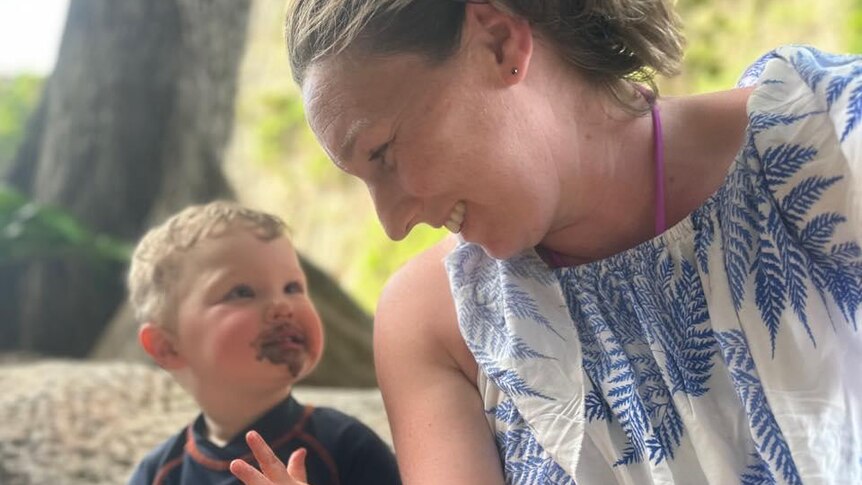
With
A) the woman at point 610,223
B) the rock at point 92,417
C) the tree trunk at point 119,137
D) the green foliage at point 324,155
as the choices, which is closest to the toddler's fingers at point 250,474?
the woman at point 610,223

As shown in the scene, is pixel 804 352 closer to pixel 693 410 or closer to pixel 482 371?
pixel 693 410

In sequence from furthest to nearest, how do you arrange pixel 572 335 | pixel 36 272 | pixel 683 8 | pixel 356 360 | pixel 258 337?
1. pixel 683 8
2. pixel 36 272
3. pixel 356 360
4. pixel 258 337
5. pixel 572 335

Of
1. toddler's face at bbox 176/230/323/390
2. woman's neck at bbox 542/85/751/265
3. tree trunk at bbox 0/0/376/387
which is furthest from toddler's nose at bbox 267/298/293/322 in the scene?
tree trunk at bbox 0/0/376/387

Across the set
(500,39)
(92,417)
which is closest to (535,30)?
(500,39)

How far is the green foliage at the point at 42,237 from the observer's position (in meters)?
2.76

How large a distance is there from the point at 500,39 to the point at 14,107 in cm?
290

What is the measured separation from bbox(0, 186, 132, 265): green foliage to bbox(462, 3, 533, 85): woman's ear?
204 cm

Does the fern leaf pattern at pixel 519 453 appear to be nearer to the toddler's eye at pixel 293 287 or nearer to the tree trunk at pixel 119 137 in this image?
the toddler's eye at pixel 293 287

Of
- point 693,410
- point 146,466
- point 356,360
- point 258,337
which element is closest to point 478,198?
point 693,410

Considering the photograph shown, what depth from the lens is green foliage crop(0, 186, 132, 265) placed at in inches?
108

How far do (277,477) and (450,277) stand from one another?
0.30 meters

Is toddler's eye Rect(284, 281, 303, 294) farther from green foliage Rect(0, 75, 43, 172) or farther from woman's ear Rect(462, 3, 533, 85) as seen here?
green foliage Rect(0, 75, 43, 172)

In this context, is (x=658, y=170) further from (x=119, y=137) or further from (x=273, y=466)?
(x=119, y=137)

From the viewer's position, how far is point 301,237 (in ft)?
→ 13.9
